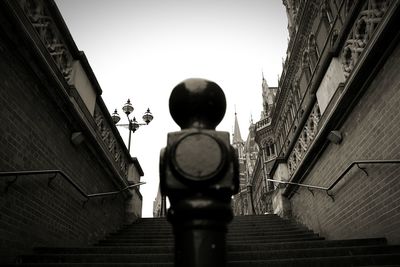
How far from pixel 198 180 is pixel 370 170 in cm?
468

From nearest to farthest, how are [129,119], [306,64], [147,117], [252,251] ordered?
[252,251]
[129,119]
[147,117]
[306,64]

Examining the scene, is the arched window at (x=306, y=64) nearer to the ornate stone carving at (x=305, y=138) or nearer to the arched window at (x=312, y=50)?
the arched window at (x=312, y=50)

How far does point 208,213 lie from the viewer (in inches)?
49.1

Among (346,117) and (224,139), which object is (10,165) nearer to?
(224,139)

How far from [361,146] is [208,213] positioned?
4908mm

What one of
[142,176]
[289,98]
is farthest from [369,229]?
[289,98]

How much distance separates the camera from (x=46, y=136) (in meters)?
5.08

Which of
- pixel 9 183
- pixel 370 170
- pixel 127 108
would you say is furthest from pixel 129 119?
pixel 370 170

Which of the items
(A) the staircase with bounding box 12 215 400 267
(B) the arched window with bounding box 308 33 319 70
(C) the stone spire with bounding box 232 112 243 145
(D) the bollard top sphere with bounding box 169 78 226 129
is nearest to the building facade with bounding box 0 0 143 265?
(A) the staircase with bounding box 12 215 400 267

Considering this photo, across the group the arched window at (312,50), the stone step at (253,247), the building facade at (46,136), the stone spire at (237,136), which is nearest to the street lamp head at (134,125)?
the building facade at (46,136)

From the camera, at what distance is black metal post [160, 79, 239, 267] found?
122 cm

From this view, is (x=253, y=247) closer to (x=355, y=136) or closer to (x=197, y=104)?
(x=355, y=136)

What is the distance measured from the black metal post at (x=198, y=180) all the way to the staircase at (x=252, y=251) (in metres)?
2.75

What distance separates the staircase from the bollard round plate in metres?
2.82
